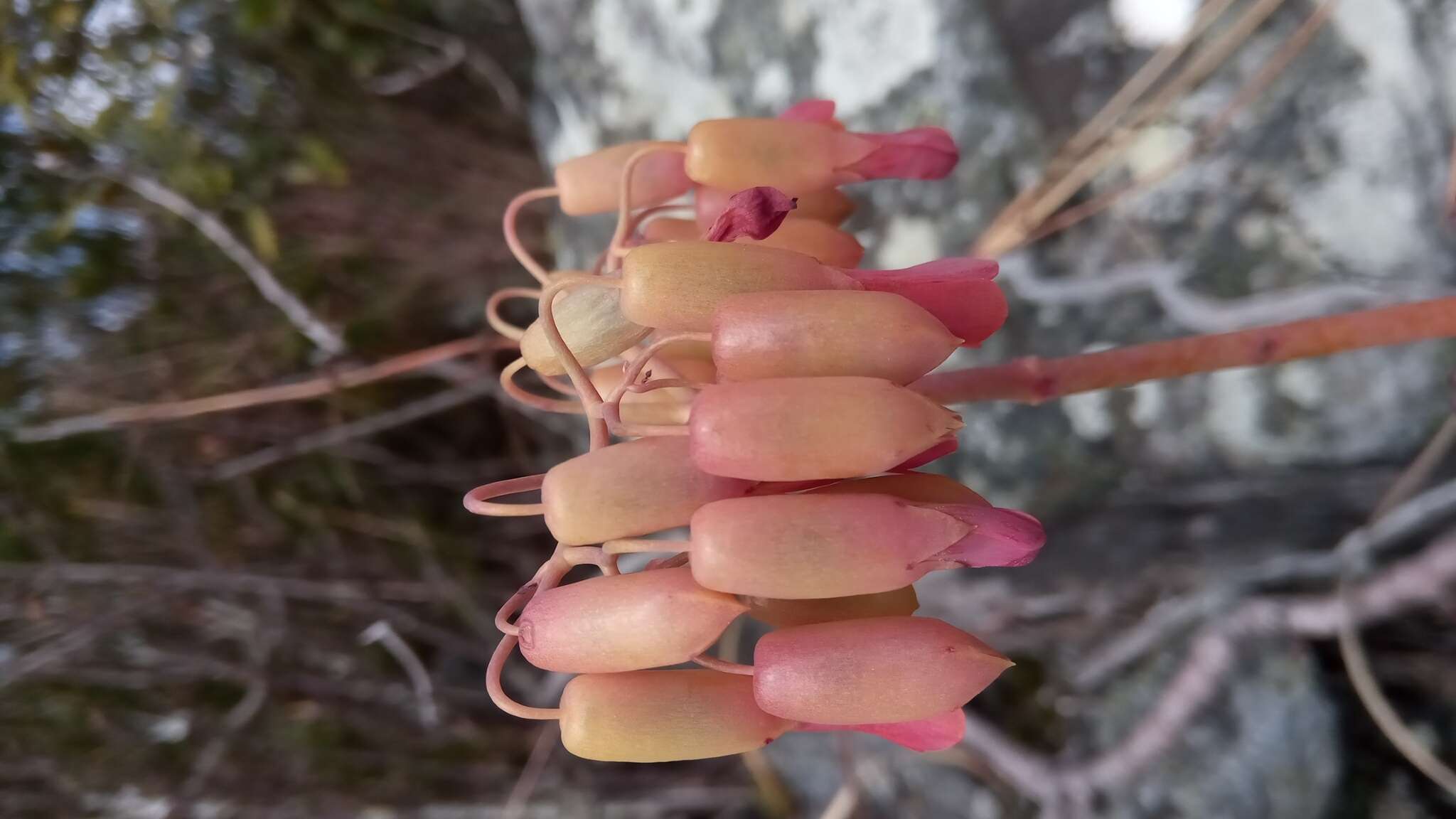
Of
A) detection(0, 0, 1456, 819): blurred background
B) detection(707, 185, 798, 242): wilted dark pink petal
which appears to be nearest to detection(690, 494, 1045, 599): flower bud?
detection(707, 185, 798, 242): wilted dark pink petal

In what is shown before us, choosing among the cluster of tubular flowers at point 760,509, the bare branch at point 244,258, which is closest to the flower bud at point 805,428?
the cluster of tubular flowers at point 760,509

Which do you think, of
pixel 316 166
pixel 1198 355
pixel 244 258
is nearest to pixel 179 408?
pixel 244 258

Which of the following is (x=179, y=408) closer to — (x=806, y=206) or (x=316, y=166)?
(x=316, y=166)

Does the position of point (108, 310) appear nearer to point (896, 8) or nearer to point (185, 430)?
point (185, 430)

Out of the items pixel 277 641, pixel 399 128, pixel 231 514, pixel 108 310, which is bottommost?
pixel 277 641

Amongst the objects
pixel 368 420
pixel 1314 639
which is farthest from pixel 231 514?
pixel 1314 639

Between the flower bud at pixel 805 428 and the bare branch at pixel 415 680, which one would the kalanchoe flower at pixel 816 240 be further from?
the bare branch at pixel 415 680

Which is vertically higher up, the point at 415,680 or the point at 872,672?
the point at 872,672
